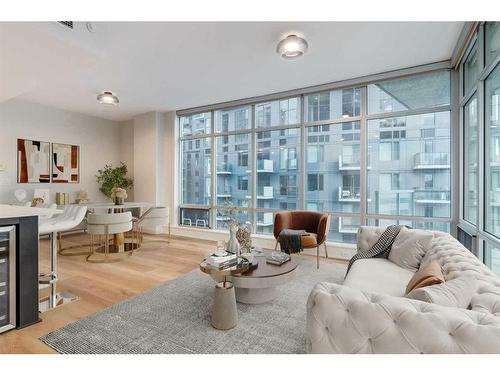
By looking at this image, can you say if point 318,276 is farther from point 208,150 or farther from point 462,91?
point 208,150

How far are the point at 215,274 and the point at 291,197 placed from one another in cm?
285

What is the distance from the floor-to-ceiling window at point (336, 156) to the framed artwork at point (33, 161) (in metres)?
2.86

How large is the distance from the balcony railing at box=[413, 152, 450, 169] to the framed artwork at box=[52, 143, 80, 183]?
6605 millimetres

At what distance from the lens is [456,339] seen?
0.88m

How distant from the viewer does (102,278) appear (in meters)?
3.21

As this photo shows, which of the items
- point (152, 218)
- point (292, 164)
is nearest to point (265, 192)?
point (292, 164)

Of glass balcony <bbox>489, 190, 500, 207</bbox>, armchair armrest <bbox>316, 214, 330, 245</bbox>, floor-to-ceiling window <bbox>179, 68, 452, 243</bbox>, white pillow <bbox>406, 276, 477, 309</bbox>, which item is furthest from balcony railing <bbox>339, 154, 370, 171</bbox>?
white pillow <bbox>406, 276, 477, 309</bbox>

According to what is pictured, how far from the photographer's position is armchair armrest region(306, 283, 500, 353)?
2.86 ft

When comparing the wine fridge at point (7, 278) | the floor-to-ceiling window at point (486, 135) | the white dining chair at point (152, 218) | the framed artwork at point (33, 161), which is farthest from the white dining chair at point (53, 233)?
the floor-to-ceiling window at point (486, 135)

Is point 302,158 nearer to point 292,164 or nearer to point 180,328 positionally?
Result: point 292,164

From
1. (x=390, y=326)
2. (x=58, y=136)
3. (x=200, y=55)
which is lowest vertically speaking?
(x=390, y=326)

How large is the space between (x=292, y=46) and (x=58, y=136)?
5294 millimetres

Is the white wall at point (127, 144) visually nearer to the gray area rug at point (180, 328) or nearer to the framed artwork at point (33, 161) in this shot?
the framed artwork at point (33, 161)
